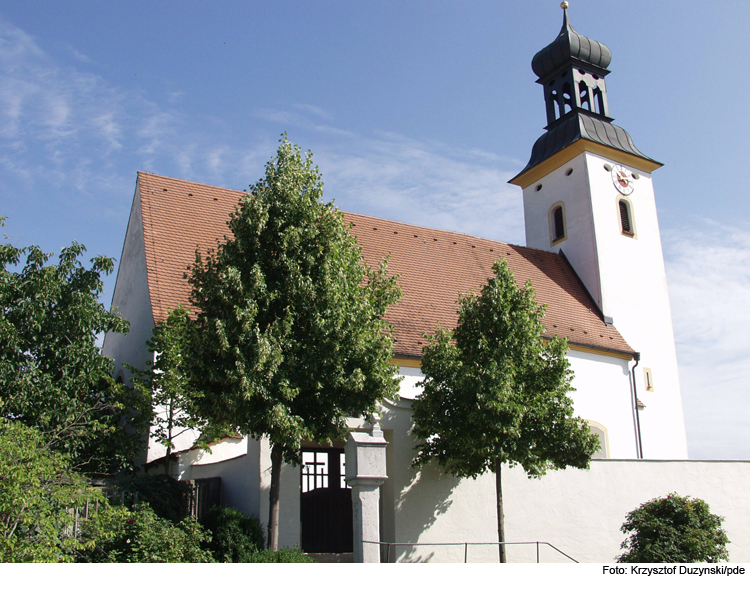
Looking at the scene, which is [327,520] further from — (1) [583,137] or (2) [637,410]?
(1) [583,137]

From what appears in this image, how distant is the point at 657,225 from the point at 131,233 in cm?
1791

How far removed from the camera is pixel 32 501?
8188 mm

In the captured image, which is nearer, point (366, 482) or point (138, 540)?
point (138, 540)

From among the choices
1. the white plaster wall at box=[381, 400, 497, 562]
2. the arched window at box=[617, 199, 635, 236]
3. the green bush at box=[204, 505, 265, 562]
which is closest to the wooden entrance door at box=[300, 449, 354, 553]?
the white plaster wall at box=[381, 400, 497, 562]

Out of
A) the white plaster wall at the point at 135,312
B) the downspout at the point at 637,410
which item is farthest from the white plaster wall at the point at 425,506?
the downspout at the point at 637,410

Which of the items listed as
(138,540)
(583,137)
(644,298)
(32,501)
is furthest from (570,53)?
(32,501)

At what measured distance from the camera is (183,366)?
11.3m

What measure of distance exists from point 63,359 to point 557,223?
59.5 ft

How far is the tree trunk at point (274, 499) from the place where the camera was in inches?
418
